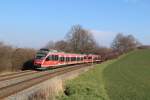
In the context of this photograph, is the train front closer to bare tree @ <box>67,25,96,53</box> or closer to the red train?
the red train

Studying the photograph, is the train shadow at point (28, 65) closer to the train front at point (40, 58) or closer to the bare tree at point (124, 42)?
the train front at point (40, 58)

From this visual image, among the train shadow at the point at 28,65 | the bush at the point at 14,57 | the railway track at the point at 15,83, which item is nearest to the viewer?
the railway track at the point at 15,83

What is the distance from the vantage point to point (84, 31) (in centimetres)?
15000

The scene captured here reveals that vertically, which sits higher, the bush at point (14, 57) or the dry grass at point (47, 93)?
the bush at point (14, 57)

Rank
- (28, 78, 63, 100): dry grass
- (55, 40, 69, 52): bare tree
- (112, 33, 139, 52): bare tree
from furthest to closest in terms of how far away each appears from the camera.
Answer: (112, 33, 139, 52): bare tree → (55, 40, 69, 52): bare tree → (28, 78, 63, 100): dry grass

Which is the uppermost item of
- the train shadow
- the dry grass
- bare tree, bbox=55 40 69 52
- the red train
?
bare tree, bbox=55 40 69 52

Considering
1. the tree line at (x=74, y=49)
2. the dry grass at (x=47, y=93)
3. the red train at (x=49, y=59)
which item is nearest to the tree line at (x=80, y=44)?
the tree line at (x=74, y=49)

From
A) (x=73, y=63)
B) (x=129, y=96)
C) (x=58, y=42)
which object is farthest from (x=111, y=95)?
(x=58, y=42)

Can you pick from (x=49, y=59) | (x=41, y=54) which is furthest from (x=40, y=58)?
(x=49, y=59)

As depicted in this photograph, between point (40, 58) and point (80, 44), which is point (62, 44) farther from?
point (40, 58)

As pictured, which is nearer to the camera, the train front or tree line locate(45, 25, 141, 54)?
the train front

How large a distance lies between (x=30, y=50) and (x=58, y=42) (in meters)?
91.1

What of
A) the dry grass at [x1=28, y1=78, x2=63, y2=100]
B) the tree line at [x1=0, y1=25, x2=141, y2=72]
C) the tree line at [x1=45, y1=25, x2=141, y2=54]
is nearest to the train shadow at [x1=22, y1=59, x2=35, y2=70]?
the tree line at [x1=0, y1=25, x2=141, y2=72]

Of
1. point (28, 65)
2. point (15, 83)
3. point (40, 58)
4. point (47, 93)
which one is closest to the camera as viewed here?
point (47, 93)
